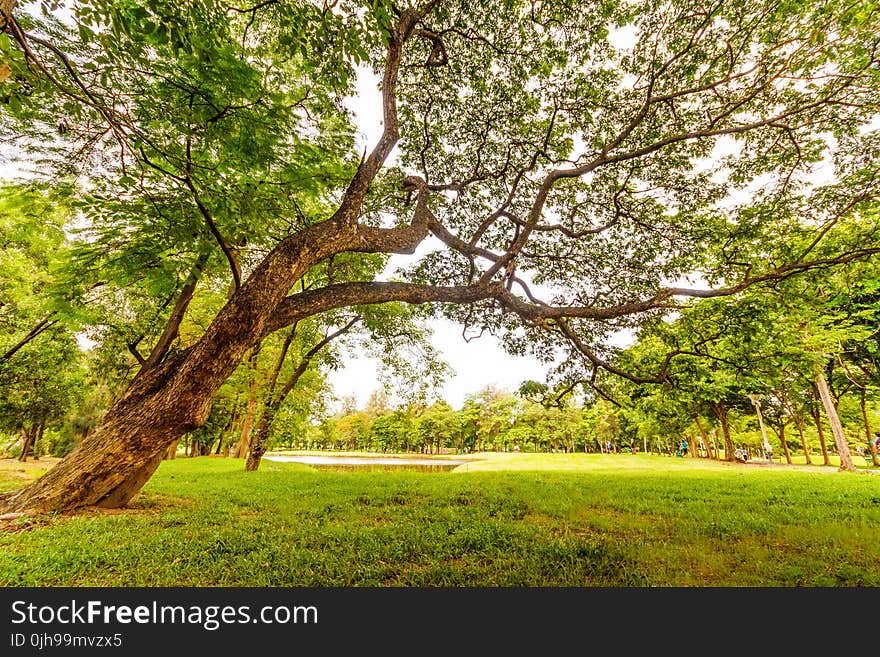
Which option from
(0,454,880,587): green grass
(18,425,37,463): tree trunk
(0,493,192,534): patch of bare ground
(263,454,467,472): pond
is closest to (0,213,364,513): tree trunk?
(0,493,192,534): patch of bare ground

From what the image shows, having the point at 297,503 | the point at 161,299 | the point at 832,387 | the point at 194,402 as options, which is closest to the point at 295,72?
the point at 194,402

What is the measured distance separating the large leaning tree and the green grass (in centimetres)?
128

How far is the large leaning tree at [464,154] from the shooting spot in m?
4.43

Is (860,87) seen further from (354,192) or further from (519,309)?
(354,192)

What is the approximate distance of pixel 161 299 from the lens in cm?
957

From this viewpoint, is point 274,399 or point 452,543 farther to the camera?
point 274,399

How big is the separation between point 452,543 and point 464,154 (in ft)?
27.5

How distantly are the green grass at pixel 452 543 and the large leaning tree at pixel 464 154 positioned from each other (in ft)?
4.20

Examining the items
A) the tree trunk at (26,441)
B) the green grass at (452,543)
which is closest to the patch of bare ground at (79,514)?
the green grass at (452,543)

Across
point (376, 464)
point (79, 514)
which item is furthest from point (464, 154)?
point (376, 464)

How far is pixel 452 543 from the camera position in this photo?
4.32 metres

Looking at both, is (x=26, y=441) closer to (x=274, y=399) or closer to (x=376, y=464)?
(x=376, y=464)

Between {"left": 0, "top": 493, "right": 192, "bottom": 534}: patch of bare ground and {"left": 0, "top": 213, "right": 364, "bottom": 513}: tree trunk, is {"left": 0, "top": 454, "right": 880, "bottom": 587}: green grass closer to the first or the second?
{"left": 0, "top": 493, "right": 192, "bottom": 534}: patch of bare ground

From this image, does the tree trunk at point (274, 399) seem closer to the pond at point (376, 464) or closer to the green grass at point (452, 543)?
the green grass at point (452, 543)
